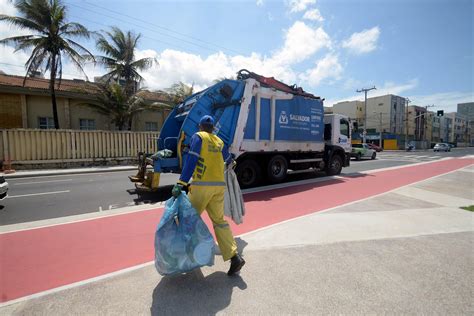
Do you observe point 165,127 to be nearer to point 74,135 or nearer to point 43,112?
point 74,135

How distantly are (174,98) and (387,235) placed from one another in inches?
720

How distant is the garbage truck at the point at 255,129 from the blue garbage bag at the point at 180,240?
152 inches

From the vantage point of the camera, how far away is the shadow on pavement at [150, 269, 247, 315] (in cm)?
205

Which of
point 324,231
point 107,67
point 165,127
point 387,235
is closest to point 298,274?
point 324,231

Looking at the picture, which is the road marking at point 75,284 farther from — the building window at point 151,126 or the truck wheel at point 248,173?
the building window at point 151,126

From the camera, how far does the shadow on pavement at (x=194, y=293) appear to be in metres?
2.05

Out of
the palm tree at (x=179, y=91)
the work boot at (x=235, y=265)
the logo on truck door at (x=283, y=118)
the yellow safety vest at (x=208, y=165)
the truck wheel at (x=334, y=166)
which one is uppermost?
the palm tree at (x=179, y=91)

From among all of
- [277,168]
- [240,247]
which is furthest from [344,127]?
[240,247]

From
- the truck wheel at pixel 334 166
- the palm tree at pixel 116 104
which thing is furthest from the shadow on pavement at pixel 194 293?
the palm tree at pixel 116 104

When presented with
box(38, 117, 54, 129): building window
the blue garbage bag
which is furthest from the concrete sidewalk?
box(38, 117, 54, 129): building window

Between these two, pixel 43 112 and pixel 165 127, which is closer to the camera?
pixel 165 127

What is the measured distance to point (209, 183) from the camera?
2.62 meters

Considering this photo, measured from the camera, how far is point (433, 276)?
8.35 feet

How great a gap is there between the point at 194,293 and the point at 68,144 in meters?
14.8
